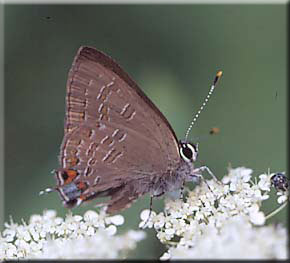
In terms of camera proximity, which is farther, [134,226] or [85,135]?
[134,226]

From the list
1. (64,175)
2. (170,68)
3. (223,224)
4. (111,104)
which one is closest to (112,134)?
(111,104)

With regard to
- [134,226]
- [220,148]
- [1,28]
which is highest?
[1,28]

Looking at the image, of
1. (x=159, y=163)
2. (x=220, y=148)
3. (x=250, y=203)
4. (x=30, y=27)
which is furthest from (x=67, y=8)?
(x=250, y=203)

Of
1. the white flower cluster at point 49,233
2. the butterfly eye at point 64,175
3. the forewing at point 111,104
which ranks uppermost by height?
the forewing at point 111,104

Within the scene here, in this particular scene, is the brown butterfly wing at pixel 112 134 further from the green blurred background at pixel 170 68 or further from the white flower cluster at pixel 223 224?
the green blurred background at pixel 170 68

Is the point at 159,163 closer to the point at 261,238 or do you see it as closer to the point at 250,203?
the point at 250,203

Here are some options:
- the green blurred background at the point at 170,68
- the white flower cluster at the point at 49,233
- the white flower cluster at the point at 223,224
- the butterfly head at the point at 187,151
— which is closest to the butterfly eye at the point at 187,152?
the butterfly head at the point at 187,151

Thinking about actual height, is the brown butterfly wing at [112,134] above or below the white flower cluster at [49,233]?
above

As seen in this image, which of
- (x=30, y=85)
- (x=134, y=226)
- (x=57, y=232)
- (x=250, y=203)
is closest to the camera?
(x=250, y=203)
